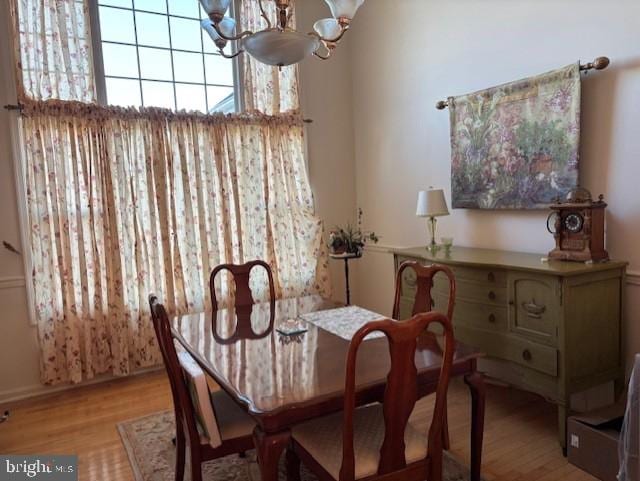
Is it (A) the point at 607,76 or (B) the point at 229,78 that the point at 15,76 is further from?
(A) the point at 607,76

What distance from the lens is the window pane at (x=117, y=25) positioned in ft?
11.3

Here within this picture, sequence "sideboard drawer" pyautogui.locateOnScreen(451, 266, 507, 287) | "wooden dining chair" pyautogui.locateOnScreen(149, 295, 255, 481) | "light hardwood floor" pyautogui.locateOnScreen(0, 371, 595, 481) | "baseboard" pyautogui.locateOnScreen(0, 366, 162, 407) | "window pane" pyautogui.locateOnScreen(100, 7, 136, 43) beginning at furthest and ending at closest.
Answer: "window pane" pyautogui.locateOnScreen(100, 7, 136, 43)
"baseboard" pyautogui.locateOnScreen(0, 366, 162, 407)
"sideboard drawer" pyautogui.locateOnScreen(451, 266, 507, 287)
"light hardwood floor" pyautogui.locateOnScreen(0, 371, 595, 481)
"wooden dining chair" pyautogui.locateOnScreen(149, 295, 255, 481)

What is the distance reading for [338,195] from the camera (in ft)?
14.8

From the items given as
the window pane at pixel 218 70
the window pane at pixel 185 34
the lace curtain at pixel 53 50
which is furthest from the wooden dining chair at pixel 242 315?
the window pane at pixel 185 34

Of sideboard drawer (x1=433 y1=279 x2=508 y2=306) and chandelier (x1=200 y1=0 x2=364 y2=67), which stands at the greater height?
chandelier (x1=200 y1=0 x2=364 y2=67)

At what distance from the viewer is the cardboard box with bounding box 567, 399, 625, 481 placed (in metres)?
1.79

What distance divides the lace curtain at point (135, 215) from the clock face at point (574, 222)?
2345mm

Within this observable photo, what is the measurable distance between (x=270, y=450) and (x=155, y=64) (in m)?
3.31

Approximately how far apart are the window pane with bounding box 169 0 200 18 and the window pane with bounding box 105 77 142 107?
0.72m

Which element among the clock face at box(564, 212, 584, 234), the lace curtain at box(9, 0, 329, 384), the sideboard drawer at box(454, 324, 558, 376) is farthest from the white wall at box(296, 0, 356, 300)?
the clock face at box(564, 212, 584, 234)

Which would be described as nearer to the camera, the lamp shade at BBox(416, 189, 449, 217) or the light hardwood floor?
the light hardwood floor

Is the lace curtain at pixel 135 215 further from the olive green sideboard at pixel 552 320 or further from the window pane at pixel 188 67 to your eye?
the olive green sideboard at pixel 552 320

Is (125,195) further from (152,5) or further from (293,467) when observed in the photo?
(293,467)

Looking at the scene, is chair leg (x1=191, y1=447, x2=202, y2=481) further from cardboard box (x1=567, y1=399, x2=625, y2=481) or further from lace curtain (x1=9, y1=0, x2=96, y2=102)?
lace curtain (x1=9, y1=0, x2=96, y2=102)
